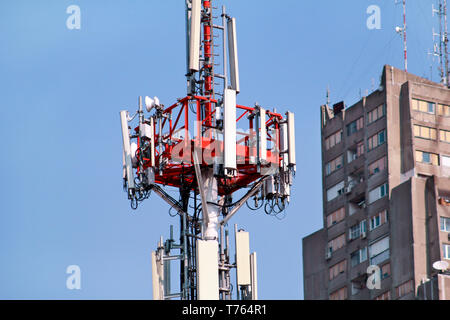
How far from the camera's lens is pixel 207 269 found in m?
93.8

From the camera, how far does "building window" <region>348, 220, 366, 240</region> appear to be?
15712 centimetres

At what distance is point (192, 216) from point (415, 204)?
2098 inches

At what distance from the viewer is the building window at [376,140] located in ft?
520

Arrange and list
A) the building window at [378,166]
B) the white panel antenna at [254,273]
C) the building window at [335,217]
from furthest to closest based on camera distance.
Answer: the building window at [335,217] → the building window at [378,166] → the white panel antenna at [254,273]

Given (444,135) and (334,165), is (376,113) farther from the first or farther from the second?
(334,165)

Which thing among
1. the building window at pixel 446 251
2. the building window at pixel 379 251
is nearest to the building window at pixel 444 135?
the building window at pixel 379 251

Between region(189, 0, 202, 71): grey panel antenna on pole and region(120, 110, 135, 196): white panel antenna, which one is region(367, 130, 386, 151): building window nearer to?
region(189, 0, 202, 71): grey panel antenna on pole

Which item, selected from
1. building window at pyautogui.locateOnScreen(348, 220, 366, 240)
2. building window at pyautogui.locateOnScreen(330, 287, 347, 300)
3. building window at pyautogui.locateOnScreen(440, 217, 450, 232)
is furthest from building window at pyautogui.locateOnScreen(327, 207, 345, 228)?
building window at pyautogui.locateOnScreen(440, 217, 450, 232)

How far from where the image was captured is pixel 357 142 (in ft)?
531

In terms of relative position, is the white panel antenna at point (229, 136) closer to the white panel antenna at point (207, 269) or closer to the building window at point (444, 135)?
the white panel antenna at point (207, 269)

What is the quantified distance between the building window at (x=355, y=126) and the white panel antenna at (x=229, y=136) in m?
68.4
